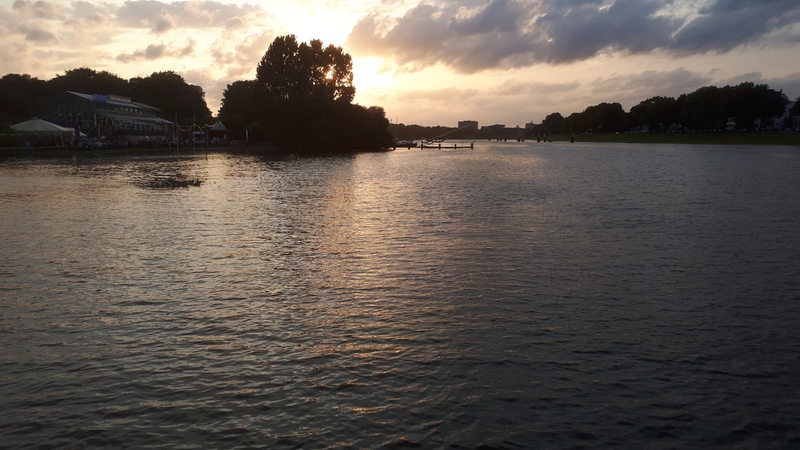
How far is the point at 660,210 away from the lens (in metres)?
36.7

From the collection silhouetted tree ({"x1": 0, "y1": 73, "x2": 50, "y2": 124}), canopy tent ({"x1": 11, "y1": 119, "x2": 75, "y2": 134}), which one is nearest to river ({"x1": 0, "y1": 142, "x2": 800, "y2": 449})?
canopy tent ({"x1": 11, "y1": 119, "x2": 75, "y2": 134})

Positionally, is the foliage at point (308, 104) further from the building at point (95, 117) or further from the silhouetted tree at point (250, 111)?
the building at point (95, 117)

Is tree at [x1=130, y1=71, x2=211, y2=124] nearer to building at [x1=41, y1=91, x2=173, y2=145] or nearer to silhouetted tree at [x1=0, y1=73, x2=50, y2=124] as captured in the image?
silhouetted tree at [x1=0, y1=73, x2=50, y2=124]

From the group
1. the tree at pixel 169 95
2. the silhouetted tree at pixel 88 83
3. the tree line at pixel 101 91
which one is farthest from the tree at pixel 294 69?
the silhouetted tree at pixel 88 83

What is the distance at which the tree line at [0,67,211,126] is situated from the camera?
136625mm

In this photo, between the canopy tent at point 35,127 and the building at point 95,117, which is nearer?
the canopy tent at point 35,127

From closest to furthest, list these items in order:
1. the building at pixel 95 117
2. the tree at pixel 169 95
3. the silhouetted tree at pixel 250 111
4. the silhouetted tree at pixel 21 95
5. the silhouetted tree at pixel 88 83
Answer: the building at pixel 95 117, the silhouetted tree at pixel 21 95, the silhouetted tree at pixel 250 111, the silhouetted tree at pixel 88 83, the tree at pixel 169 95

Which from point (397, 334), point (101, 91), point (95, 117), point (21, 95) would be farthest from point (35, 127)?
point (397, 334)

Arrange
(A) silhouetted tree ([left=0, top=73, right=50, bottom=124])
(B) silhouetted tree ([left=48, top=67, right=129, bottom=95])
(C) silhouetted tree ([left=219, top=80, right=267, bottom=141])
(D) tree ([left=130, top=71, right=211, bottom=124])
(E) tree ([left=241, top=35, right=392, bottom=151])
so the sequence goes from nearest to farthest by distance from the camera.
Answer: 1. (A) silhouetted tree ([left=0, top=73, right=50, bottom=124])
2. (E) tree ([left=241, top=35, right=392, bottom=151])
3. (C) silhouetted tree ([left=219, top=80, right=267, bottom=141])
4. (B) silhouetted tree ([left=48, top=67, right=129, bottom=95])
5. (D) tree ([left=130, top=71, right=211, bottom=124])

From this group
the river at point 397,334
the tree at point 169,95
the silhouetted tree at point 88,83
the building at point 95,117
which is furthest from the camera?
the tree at point 169,95

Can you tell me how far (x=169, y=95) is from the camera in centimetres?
18438

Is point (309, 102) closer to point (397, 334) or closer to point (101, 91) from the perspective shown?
point (101, 91)

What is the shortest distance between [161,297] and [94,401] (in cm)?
671

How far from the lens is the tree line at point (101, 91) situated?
136625 millimetres
